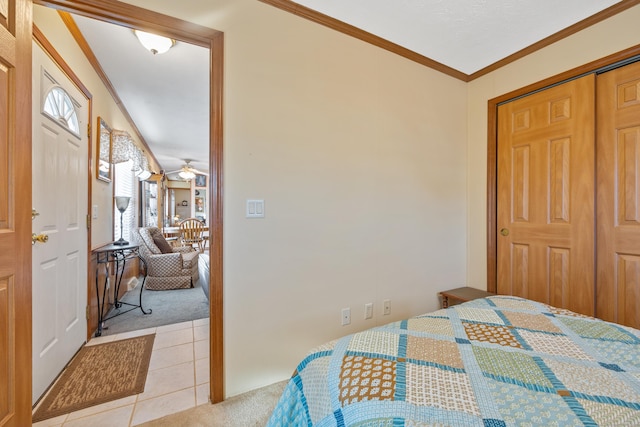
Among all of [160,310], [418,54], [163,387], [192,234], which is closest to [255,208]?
[163,387]

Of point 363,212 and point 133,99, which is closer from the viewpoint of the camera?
point 363,212

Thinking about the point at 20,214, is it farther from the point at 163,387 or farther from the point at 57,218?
the point at 163,387

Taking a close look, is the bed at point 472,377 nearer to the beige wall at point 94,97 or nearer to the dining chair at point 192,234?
the beige wall at point 94,97

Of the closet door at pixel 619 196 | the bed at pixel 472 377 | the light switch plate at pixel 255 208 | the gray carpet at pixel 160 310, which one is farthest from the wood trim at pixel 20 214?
the closet door at pixel 619 196

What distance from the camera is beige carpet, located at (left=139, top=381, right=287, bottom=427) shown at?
1.44 meters

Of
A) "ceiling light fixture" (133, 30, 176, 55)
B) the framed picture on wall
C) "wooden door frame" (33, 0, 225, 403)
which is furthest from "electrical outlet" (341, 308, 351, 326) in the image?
the framed picture on wall

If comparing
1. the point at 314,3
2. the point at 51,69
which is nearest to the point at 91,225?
the point at 51,69

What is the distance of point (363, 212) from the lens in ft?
6.90

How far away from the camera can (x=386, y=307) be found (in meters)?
2.21

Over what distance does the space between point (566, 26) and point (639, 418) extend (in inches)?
103

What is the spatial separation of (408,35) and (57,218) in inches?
114

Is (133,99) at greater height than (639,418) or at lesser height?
greater

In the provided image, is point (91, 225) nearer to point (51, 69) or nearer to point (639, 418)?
point (51, 69)

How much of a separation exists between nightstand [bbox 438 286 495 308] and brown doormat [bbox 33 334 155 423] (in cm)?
249
